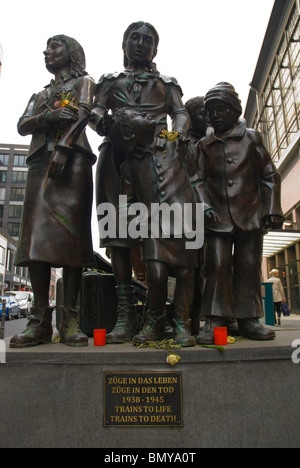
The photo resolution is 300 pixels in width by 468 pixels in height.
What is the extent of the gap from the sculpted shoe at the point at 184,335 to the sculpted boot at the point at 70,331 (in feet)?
2.36

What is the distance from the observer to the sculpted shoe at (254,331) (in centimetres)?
335

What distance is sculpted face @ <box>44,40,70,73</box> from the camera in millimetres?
3633

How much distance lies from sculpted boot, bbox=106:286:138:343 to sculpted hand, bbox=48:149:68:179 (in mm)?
1167

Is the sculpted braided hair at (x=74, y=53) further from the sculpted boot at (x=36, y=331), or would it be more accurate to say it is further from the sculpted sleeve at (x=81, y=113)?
the sculpted boot at (x=36, y=331)

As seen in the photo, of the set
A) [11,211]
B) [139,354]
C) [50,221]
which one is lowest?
[139,354]

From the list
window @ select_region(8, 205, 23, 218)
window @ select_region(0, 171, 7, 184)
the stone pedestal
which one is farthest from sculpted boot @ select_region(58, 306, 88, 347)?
window @ select_region(0, 171, 7, 184)

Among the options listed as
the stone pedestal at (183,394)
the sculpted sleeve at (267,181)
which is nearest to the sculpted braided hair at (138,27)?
the sculpted sleeve at (267,181)

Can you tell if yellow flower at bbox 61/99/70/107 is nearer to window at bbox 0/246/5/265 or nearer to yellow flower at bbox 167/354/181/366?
yellow flower at bbox 167/354/181/366

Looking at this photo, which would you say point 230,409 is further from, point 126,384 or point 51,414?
point 51,414

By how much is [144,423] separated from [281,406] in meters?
0.92

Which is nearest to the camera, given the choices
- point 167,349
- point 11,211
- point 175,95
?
point 167,349

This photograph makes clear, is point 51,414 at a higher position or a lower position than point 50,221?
lower

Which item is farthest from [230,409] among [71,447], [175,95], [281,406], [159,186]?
[175,95]

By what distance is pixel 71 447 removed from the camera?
2547 mm
